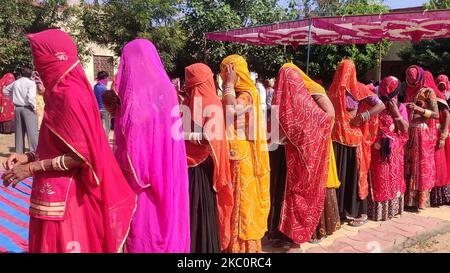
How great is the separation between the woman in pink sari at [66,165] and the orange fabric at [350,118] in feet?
9.26

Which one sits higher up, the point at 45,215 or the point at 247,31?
the point at 247,31

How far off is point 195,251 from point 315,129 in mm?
1439

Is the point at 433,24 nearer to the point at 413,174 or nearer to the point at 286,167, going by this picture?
the point at 413,174

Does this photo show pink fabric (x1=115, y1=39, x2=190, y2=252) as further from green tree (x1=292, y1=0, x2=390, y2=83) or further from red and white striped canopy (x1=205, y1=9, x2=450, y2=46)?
green tree (x1=292, y1=0, x2=390, y2=83)

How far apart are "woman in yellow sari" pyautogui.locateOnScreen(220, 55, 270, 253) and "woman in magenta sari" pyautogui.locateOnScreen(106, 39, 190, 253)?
0.92 meters

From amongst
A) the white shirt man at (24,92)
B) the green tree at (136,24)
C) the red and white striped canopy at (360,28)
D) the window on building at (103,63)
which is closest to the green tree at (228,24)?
the green tree at (136,24)

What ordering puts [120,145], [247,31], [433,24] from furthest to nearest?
[247,31]
[433,24]
[120,145]

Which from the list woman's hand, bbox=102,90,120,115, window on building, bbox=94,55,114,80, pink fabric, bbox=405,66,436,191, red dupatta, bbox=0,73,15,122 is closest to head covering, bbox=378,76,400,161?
pink fabric, bbox=405,66,436,191

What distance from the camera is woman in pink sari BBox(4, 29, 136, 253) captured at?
1948mm

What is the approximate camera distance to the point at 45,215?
198 centimetres

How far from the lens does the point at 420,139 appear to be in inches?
200

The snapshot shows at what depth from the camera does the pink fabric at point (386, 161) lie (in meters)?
4.56

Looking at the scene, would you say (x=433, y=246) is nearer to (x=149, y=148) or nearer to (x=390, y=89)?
(x=390, y=89)

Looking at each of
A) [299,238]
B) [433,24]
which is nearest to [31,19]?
[433,24]
